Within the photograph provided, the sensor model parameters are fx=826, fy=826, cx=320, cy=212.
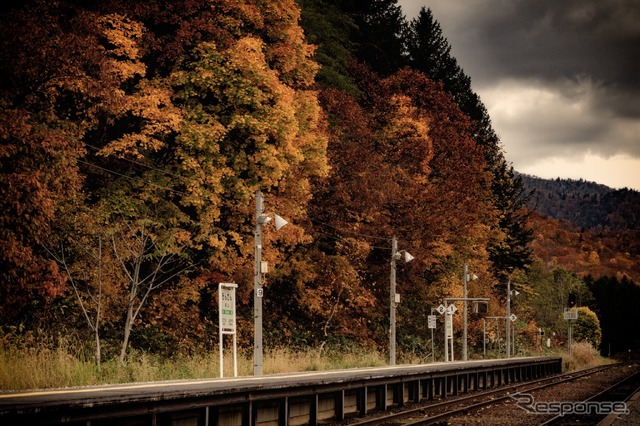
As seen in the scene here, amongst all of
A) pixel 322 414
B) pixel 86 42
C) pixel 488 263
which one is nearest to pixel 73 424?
pixel 322 414

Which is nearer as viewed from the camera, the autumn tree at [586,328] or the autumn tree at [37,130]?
the autumn tree at [37,130]

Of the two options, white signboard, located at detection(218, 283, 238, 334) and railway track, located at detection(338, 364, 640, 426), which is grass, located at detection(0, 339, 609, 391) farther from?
railway track, located at detection(338, 364, 640, 426)

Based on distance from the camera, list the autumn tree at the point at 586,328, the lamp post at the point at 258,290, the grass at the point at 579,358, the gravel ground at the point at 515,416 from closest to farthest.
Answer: the gravel ground at the point at 515,416, the lamp post at the point at 258,290, the grass at the point at 579,358, the autumn tree at the point at 586,328

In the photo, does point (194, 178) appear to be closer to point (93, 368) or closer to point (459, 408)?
point (93, 368)

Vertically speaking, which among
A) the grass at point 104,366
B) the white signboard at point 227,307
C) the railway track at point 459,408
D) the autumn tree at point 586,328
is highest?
the white signboard at point 227,307

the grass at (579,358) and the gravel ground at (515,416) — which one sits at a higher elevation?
the gravel ground at (515,416)

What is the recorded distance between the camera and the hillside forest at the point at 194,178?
25.2 metres

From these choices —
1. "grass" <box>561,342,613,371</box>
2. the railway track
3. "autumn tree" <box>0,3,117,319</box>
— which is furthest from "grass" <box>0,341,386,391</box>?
"grass" <box>561,342,613,371</box>

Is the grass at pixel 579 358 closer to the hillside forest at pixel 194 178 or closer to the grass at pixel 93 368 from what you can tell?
the hillside forest at pixel 194 178

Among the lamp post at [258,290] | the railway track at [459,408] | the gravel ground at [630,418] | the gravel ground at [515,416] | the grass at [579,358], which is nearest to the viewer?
the gravel ground at [630,418]

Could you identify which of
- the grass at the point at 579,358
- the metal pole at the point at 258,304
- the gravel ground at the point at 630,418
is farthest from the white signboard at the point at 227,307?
the grass at the point at 579,358

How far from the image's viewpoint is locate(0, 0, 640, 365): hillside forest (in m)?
25.2

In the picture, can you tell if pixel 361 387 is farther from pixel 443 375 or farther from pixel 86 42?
pixel 86 42

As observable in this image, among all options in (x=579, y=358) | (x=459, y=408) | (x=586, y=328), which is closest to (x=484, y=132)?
(x=579, y=358)
